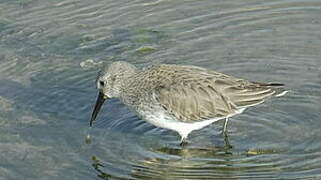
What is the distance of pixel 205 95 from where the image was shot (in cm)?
877

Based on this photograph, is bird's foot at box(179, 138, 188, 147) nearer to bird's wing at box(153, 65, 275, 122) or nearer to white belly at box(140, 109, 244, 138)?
white belly at box(140, 109, 244, 138)

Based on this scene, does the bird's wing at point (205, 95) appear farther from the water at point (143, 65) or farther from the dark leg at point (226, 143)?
the water at point (143, 65)

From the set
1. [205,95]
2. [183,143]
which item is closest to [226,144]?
[183,143]

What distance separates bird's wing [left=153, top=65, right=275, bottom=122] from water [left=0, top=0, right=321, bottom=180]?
37 centimetres

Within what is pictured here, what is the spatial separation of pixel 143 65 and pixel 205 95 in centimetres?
184

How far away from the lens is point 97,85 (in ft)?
30.2

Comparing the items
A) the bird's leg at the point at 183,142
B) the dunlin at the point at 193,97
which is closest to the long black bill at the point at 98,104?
the dunlin at the point at 193,97

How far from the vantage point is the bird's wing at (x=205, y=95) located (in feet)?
28.5

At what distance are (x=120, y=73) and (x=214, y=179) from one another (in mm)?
1898

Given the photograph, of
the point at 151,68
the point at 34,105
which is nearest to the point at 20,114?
the point at 34,105

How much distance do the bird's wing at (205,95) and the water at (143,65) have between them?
37cm

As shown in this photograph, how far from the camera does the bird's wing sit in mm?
8688

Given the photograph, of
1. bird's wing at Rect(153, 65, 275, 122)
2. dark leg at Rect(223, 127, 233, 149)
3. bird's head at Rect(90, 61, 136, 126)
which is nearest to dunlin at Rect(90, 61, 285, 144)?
bird's wing at Rect(153, 65, 275, 122)

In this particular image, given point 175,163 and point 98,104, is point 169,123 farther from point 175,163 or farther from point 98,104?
point 98,104
